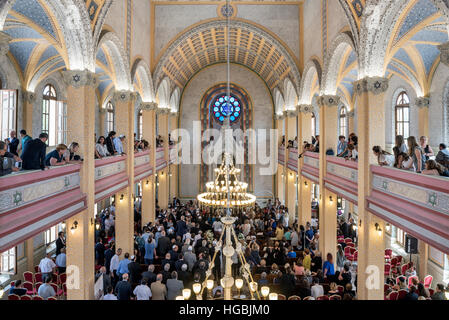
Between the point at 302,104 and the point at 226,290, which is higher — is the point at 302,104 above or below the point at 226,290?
above

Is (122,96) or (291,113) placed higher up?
(291,113)

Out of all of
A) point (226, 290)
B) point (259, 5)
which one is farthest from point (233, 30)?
point (226, 290)

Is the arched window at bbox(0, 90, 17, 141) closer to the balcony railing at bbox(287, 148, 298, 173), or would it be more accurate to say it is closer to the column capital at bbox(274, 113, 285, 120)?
the balcony railing at bbox(287, 148, 298, 173)

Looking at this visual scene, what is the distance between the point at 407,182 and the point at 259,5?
13.3m

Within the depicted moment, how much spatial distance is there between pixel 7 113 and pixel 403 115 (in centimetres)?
2008

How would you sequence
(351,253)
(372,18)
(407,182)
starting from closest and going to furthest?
(407,182) < (372,18) < (351,253)

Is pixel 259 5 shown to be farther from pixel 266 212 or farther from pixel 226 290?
pixel 226 290

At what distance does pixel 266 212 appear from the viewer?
765 inches

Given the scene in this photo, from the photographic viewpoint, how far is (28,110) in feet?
47.4

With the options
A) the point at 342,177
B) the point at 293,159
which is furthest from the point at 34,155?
the point at 293,159

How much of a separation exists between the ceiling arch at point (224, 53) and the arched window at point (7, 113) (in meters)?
6.61

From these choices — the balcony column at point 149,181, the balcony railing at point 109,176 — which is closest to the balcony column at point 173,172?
the balcony column at point 149,181

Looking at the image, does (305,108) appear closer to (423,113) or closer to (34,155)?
(423,113)

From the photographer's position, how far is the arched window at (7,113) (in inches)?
501
